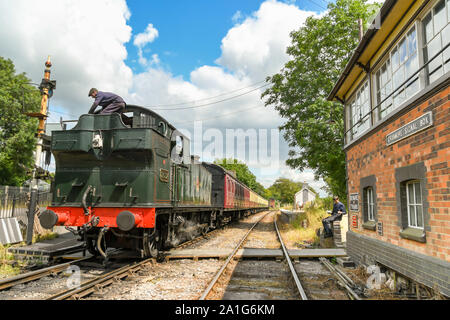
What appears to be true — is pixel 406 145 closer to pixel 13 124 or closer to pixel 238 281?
pixel 238 281

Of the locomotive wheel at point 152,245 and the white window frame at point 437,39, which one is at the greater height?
the white window frame at point 437,39

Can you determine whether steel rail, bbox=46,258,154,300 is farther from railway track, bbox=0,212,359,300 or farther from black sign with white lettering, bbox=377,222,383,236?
black sign with white lettering, bbox=377,222,383,236

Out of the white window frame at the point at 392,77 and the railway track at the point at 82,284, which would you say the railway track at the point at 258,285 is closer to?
the railway track at the point at 82,284

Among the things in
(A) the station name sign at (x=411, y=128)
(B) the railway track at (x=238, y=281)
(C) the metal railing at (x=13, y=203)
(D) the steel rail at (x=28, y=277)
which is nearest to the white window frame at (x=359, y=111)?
(A) the station name sign at (x=411, y=128)

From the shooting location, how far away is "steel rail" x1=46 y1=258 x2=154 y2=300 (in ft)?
15.2

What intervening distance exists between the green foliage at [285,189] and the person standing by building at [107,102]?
83.0 metres

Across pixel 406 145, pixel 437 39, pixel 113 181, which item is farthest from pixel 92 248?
pixel 437 39

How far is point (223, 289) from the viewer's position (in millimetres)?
5426

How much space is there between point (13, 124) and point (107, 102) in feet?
69.6

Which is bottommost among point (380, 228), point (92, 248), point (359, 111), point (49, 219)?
point (92, 248)

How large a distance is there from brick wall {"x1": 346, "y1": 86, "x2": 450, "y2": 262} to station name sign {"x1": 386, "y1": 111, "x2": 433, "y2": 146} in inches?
2.6

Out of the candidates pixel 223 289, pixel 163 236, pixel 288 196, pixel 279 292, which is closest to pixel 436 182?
pixel 279 292

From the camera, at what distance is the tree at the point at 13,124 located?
2270 cm

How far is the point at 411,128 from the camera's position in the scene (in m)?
5.00
